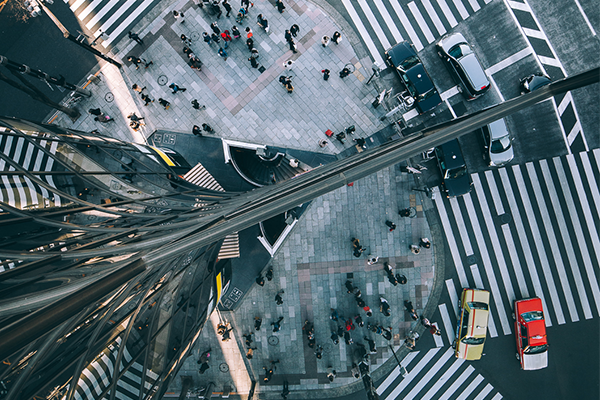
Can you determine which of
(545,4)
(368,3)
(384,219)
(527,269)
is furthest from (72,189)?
(545,4)

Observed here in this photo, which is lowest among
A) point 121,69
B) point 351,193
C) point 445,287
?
point 445,287

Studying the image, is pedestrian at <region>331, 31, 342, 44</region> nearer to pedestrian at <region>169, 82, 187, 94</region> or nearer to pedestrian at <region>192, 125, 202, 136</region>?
pedestrian at <region>169, 82, 187, 94</region>

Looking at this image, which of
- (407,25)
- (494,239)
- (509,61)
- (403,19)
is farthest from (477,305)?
(403,19)

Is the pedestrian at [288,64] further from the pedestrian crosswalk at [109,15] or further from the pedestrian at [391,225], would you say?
the pedestrian at [391,225]

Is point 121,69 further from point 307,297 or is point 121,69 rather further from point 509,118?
point 509,118

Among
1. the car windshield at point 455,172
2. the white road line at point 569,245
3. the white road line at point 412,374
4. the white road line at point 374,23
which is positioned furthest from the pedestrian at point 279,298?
the white road line at point 569,245
